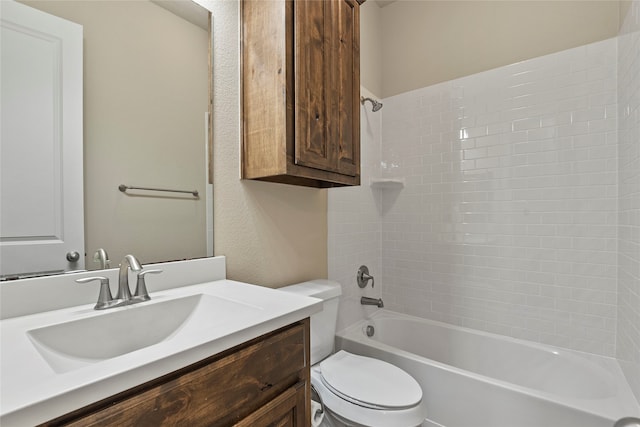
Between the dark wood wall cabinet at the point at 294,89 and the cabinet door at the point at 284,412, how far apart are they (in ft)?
2.56

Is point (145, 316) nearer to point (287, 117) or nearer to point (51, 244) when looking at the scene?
point (51, 244)

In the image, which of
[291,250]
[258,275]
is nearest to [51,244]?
[258,275]

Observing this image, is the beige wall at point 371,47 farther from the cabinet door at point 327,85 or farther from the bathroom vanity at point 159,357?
the bathroom vanity at point 159,357

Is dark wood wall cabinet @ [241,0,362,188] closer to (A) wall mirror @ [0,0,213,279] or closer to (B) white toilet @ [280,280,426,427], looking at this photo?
(A) wall mirror @ [0,0,213,279]

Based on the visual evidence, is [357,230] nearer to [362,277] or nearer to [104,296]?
[362,277]

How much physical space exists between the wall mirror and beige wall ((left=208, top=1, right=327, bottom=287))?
2.1 inches

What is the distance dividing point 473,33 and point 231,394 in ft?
7.99

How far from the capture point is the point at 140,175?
Result: 1.09 metres

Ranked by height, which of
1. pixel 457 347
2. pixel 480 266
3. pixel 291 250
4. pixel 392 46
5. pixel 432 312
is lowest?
pixel 457 347

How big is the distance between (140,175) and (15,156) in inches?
12.5

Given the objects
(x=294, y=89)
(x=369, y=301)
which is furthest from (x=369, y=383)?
Answer: (x=294, y=89)

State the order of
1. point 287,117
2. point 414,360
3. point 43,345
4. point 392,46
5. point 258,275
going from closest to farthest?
1. point 43,345
2. point 287,117
3. point 258,275
4. point 414,360
5. point 392,46

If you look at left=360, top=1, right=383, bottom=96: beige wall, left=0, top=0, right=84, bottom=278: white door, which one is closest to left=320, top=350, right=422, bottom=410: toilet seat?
left=0, top=0, right=84, bottom=278: white door

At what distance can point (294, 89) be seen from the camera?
1260 millimetres
